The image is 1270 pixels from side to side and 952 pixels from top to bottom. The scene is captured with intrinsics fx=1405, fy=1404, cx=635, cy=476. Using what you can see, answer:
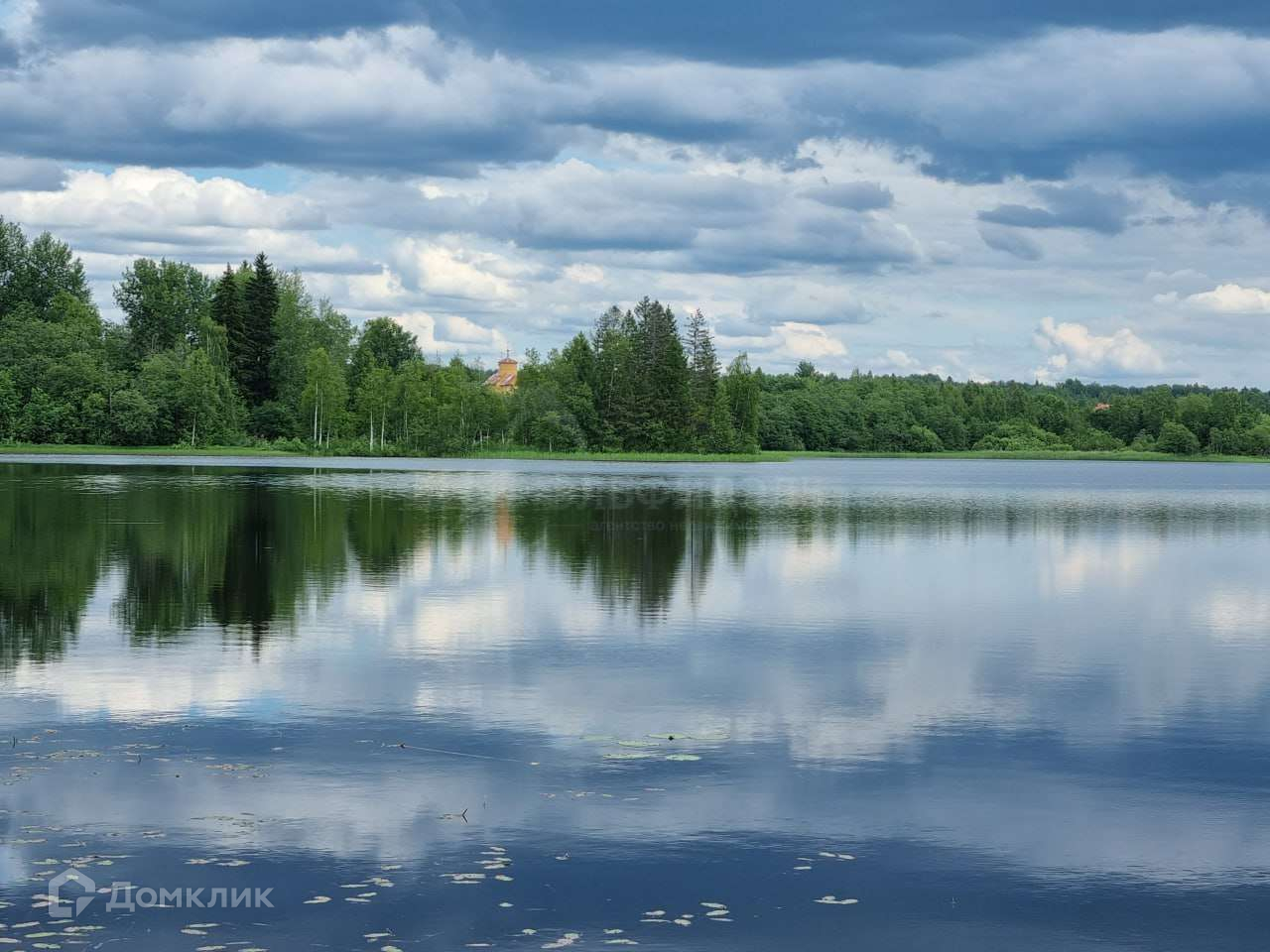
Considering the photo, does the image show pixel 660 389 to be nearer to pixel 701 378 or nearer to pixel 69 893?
pixel 701 378

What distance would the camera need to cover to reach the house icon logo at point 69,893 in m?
11.1

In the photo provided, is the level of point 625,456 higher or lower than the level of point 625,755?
higher

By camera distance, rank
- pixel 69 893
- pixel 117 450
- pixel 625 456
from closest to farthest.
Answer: pixel 69 893, pixel 117 450, pixel 625 456

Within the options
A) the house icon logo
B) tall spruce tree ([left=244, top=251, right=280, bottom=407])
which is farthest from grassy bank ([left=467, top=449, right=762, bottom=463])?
the house icon logo

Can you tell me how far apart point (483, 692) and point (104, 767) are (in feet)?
19.7

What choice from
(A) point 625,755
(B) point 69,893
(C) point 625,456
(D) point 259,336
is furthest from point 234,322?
(B) point 69,893

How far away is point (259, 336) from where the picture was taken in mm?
176000

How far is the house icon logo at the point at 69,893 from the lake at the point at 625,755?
0.05m

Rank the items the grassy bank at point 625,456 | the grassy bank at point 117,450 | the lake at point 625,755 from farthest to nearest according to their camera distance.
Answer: the grassy bank at point 625,456, the grassy bank at point 117,450, the lake at point 625,755

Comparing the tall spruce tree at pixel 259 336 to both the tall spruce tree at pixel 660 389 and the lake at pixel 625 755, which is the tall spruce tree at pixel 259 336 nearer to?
the tall spruce tree at pixel 660 389

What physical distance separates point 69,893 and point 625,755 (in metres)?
6.71

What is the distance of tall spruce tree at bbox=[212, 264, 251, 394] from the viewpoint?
569ft

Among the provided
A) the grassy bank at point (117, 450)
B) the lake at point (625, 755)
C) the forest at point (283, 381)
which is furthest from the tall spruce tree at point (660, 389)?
the lake at point (625, 755)

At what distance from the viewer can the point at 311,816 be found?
1366cm
